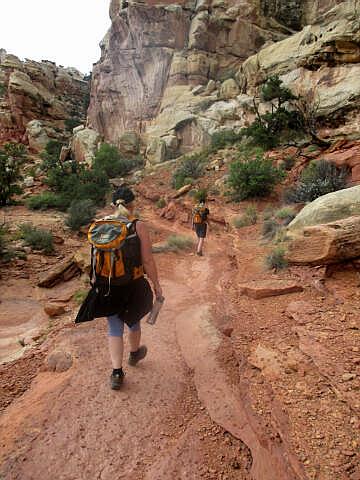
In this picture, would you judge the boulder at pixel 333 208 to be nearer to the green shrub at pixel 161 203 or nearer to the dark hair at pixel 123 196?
the dark hair at pixel 123 196

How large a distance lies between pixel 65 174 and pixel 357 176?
651 inches

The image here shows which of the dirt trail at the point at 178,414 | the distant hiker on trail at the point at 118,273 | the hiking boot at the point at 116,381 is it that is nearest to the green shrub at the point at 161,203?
the dirt trail at the point at 178,414

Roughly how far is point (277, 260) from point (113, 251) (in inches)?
131

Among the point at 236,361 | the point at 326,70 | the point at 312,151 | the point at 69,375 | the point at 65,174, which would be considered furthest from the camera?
the point at 65,174

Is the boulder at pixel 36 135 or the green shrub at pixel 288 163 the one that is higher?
the boulder at pixel 36 135

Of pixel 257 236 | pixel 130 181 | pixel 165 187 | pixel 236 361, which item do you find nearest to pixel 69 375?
pixel 236 361

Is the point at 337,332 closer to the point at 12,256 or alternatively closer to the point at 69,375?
the point at 69,375

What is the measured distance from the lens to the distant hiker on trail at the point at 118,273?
2207 mm

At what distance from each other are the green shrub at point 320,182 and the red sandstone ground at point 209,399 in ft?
12.5

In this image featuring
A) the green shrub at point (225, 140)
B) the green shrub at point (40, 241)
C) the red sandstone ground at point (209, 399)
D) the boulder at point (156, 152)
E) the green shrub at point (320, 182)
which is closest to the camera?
the red sandstone ground at point (209, 399)

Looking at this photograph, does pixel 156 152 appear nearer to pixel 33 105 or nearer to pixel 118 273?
pixel 33 105

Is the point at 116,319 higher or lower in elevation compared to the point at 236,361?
higher

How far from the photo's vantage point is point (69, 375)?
8.68 ft

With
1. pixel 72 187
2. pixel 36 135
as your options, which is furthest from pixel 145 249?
pixel 36 135
